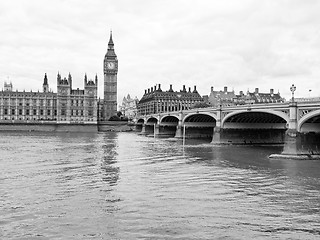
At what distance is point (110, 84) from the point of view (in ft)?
478

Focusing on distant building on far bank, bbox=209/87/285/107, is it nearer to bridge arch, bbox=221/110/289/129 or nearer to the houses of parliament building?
the houses of parliament building

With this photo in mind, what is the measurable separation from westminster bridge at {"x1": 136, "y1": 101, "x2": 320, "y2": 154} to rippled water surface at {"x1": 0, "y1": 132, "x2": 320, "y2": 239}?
6.95 m

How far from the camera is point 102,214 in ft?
47.8

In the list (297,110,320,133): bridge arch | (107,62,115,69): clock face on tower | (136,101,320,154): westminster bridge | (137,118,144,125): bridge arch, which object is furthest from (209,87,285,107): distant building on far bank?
(297,110,320,133): bridge arch

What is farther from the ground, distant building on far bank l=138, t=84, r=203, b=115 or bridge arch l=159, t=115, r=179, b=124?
distant building on far bank l=138, t=84, r=203, b=115

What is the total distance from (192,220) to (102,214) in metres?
3.39

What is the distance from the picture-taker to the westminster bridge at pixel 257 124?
3438cm

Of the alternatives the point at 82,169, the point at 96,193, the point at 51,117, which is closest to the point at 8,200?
the point at 96,193

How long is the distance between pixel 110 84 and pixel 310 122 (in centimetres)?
11481

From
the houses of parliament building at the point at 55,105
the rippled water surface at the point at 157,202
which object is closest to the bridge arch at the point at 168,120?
the houses of parliament building at the point at 55,105

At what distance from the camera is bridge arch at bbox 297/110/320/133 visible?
33.2 meters

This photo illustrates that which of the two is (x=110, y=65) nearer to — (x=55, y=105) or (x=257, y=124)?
(x=55, y=105)

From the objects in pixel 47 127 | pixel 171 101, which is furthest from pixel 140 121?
pixel 47 127

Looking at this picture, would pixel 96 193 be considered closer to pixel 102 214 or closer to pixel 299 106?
pixel 102 214
